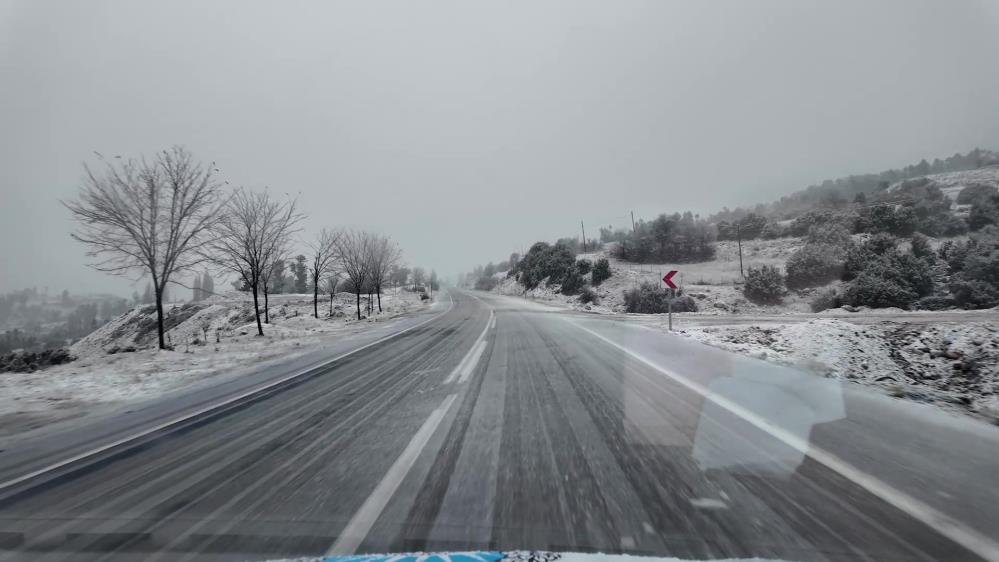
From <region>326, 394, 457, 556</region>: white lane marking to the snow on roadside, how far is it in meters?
5.81

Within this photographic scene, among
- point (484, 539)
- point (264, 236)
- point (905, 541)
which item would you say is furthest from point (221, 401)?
point (264, 236)

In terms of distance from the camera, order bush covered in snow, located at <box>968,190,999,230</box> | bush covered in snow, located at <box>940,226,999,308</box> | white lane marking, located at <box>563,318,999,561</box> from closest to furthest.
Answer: white lane marking, located at <box>563,318,999,561</box>, bush covered in snow, located at <box>940,226,999,308</box>, bush covered in snow, located at <box>968,190,999,230</box>

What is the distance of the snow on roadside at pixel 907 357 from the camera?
452 centimetres

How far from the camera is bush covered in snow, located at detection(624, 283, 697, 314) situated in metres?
26.5

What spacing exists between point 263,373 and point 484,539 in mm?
7286

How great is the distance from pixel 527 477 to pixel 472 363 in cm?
451

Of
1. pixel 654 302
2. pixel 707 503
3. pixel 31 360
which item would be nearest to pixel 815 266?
pixel 654 302

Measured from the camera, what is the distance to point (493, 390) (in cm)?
502

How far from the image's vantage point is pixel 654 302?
26.7 m

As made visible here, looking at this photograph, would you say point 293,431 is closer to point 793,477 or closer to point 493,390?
point 493,390

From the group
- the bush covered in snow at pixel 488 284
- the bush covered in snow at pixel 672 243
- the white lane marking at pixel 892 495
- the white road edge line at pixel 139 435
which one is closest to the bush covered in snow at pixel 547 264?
the bush covered in snow at pixel 672 243

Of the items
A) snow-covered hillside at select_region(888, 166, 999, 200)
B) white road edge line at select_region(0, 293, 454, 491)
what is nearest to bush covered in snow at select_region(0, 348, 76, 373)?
white road edge line at select_region(0, 293, 454, 491)

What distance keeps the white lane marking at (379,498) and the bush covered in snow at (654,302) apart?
1021 inches

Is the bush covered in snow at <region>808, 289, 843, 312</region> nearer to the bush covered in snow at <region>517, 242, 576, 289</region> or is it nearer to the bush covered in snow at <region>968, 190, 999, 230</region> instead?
the bush covered in snow at <region>968, 190, 999, 230</region>
